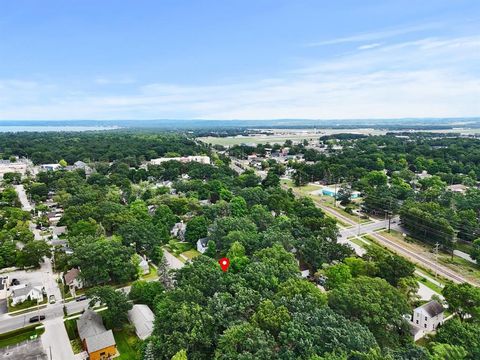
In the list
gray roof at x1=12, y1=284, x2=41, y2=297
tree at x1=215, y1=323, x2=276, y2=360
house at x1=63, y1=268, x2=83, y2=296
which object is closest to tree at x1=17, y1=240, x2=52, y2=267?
house at x1=63, y1=268, x2=83, y2=296

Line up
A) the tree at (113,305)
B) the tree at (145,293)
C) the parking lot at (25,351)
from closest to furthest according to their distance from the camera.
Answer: the parking lot at (25,351), the tree at (113,305), the tree at (145,293)

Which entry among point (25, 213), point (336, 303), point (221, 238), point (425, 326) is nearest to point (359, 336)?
point (336, 303)

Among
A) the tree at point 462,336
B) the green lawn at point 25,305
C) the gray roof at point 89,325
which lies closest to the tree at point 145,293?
the gray roof at point 89,325

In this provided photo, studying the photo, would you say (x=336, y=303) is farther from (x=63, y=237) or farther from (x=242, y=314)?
(x=63, y=237)

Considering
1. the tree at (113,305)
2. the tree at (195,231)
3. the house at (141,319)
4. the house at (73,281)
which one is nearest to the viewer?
the tree at (113,305)

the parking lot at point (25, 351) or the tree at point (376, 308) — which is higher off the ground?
the tree at point (376, 308)

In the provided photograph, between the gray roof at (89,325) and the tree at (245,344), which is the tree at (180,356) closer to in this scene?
the tree at (245,344)
